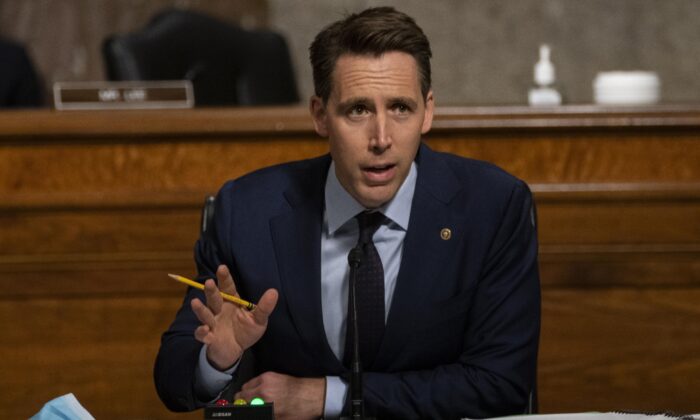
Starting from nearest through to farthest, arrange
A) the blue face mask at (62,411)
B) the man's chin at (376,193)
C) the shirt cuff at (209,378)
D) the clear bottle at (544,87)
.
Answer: the blue face mask at (62,411)
the shirt cuff at (209,378)
the man's chin at (376,193)
the clear bottle at (544,87)

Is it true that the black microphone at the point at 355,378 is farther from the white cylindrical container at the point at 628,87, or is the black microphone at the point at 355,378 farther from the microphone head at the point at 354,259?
the white cylindrical container at the point at 628,87

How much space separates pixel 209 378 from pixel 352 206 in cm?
41

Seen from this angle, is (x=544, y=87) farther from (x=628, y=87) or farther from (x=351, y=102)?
(x=351, y=102)

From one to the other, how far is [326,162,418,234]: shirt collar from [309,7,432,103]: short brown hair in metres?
0.17

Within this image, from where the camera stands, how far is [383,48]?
5.65 feet

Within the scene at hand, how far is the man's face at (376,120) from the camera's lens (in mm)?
1681

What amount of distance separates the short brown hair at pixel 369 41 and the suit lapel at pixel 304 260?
203 mm


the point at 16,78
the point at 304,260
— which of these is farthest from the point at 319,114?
the point at 16,78

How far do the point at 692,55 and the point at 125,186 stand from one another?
10.3ft

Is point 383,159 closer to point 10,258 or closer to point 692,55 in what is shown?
point 10,258

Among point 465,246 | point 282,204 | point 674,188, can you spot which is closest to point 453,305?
point 465,246

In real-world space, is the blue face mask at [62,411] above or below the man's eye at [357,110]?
below

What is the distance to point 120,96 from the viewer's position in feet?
9.31

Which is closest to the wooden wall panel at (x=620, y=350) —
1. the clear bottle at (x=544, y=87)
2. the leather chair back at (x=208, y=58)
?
the clear bottle at (x=544, y=87)
